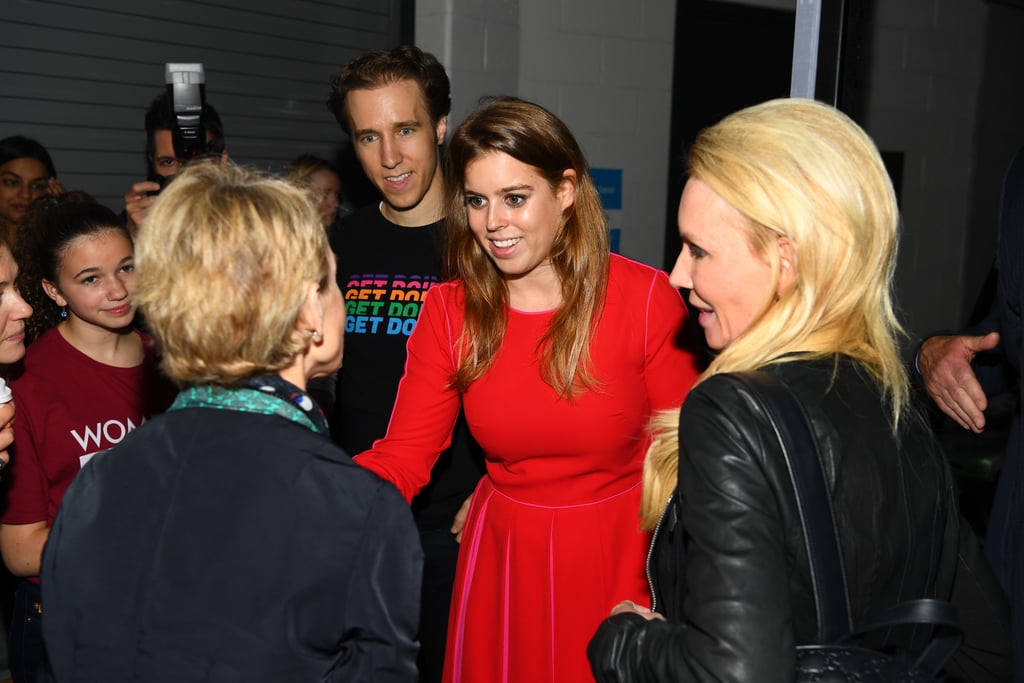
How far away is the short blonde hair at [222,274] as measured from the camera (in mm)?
1106

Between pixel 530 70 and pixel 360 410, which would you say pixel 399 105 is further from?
pixel 530 70

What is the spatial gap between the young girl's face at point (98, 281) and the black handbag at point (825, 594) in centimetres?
161

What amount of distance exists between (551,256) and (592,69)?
2.68m

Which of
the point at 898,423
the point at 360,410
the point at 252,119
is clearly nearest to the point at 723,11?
the point at 252,119

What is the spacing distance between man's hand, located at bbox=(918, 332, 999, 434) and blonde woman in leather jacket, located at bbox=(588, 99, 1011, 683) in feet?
2.20

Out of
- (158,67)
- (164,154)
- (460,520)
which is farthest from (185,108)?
(460,520)

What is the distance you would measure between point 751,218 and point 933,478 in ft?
1.32

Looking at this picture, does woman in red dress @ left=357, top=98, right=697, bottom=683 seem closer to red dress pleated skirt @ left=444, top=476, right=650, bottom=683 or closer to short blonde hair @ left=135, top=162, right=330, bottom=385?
red dress pleated skirt @ left=444, top=476, right=650, bottom=683

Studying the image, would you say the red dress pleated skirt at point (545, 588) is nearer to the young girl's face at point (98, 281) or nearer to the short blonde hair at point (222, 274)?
the short blonde hair at point (222, 274)

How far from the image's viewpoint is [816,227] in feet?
3.62

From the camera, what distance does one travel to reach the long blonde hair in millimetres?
1104

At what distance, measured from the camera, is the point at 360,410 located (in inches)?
95.1

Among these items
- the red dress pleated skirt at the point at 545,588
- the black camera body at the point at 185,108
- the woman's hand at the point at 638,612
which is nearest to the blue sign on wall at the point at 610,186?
the black camera body at the point at 185,108

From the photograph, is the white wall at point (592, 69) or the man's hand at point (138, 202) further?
the white wall at point (592, 69)
